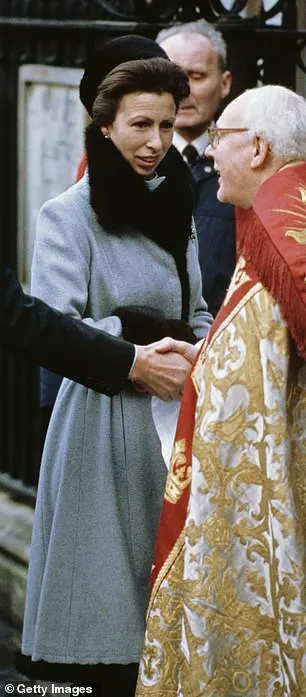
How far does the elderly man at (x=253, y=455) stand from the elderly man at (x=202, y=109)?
1.55 metres

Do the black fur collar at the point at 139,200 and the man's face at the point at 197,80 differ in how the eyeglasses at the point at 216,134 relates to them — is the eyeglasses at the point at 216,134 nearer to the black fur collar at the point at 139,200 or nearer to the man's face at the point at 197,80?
the black fur collar at the point at 139,200

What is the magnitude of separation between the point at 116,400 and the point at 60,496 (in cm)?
30

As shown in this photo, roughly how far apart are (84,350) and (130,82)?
73cm

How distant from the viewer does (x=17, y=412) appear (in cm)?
740

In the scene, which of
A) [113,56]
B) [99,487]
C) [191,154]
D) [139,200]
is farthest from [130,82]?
[191,154]

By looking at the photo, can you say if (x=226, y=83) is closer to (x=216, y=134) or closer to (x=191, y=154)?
(x=191, y=154)

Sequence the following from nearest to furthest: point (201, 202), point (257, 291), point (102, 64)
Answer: point (257, 291) → point (102, 64) → point (201, 202)

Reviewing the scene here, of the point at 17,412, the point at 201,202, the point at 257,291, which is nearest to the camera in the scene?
the point at 257,291

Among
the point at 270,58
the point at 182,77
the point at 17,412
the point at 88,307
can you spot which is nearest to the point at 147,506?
the point at 88,307

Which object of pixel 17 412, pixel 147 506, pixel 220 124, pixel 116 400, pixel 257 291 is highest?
pixel 220 124

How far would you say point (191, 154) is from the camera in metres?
5.93

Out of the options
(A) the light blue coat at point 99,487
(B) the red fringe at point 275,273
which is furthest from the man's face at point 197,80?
(B) the red fringe at point 275,273

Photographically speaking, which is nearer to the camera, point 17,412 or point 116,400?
point 116,400

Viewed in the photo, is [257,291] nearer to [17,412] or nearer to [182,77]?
[182,77]
